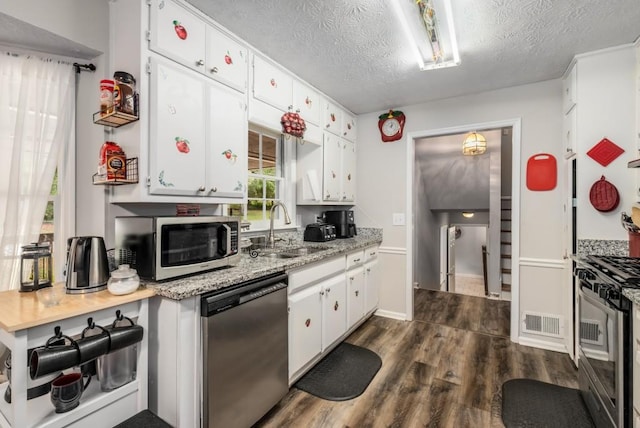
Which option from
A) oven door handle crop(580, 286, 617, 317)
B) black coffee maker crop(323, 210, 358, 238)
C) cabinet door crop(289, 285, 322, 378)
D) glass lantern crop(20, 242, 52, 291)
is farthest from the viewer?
black coffee maker crop(323, 210, 358, 238)

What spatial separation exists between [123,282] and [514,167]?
334 centimetres

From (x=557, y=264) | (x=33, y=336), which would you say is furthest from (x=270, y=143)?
(x=557, y=264)

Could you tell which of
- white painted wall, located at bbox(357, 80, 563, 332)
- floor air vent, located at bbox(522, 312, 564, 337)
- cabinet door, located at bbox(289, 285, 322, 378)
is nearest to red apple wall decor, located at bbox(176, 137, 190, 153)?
cabinet door, located at bbox(289, 285, 322, 378)

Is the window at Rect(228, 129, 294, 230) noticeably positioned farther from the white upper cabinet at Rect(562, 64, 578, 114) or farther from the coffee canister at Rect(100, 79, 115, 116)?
the white upper cabinet at Rect(562, 64, 578, 114)

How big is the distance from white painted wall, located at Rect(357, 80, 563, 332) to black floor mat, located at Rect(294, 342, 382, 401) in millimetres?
1093

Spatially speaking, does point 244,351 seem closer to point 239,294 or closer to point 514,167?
point 239,294

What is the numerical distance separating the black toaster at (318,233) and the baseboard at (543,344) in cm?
211

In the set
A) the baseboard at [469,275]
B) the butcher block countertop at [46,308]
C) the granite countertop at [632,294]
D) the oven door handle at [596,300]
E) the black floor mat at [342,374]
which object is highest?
the granite countertop at [632,294]

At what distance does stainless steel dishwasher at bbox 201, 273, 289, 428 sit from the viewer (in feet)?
4.80

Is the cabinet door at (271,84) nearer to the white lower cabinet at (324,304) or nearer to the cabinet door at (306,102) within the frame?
the cabinet door at (306,102)

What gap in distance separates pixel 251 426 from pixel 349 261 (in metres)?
1.54

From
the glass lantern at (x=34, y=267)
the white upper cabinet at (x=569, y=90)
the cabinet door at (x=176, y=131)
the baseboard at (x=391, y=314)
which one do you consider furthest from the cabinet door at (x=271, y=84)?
the baseboard at (x=391, y=314)

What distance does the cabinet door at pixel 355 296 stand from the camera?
286 cm

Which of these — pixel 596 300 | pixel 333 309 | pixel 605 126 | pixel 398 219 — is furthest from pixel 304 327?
pixel 605 126
